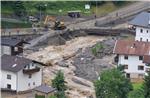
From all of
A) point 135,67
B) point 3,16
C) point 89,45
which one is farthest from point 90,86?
point 3,16

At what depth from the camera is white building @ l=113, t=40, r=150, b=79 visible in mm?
48344

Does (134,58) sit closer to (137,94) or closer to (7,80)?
(137,94)

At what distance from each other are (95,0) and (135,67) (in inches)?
862

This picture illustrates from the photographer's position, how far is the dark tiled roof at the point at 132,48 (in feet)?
159

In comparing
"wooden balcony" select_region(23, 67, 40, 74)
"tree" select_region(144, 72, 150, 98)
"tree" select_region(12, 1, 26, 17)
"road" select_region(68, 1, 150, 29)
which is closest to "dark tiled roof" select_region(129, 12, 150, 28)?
"road" select_region(68, 1, 150, 29)

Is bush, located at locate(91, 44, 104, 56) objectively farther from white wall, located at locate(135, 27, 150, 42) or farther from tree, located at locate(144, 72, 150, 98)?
tree, located at locate(144, 72, 150, 98)

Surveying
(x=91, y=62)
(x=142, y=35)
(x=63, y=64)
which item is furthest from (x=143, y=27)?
(x=63, y=64)

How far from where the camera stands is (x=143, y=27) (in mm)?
56938

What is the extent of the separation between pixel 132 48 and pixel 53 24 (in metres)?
16.2

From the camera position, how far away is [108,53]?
2158 inches

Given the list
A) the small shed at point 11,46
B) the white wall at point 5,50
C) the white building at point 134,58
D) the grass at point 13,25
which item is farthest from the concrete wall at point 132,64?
the grass at point 13,25

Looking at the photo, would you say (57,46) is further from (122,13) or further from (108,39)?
(122,13)

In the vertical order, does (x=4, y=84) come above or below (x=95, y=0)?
below

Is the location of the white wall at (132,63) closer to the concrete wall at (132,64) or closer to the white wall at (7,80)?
the concrete wall at (132,64)
